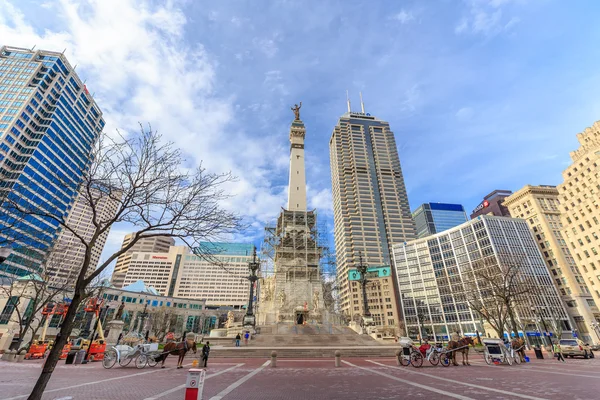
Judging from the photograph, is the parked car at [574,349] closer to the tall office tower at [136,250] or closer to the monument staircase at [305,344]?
the monument staircase at [305,344]

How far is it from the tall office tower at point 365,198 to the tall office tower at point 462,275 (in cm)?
993

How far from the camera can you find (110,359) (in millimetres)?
13945

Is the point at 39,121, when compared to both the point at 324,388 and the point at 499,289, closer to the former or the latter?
the point at 324,388

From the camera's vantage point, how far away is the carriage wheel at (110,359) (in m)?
13.9

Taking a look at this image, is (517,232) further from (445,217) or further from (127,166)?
(127,166)

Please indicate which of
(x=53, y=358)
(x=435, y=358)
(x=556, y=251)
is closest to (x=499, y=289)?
(x=435, y=358)

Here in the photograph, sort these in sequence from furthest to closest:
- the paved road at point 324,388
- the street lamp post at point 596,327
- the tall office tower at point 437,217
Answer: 1. the tall office tower at point 437,217
2. the street lamp post at point 596,327
3. the paved road at point 324,388

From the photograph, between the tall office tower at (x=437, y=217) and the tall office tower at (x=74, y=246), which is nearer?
the tall office tower at (x=74, y=246)

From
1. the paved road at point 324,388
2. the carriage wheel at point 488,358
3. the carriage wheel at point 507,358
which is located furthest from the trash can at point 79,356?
the carriage wheel at point 507,358

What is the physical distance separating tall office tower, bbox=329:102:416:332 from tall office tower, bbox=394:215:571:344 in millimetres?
9925

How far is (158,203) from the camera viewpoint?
9656mm

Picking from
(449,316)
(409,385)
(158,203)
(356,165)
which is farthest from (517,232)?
(158,203)

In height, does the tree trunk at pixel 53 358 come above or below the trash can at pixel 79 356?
above

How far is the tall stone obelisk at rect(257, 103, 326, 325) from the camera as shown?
1447 inches
